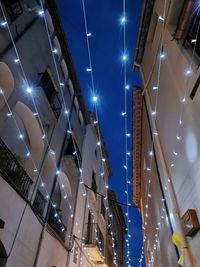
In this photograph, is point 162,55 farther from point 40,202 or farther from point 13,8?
point 40,202

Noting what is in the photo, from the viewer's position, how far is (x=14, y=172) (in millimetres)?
5988

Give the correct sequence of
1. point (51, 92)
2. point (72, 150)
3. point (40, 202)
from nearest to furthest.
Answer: point (40, 202) < point (51, 92) < point (72, 150)

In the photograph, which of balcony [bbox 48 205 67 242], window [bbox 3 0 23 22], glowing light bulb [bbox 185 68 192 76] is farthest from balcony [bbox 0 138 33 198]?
glowing light bulb [bbox 185 68 192 76]

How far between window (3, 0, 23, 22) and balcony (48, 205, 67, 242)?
5921 mm

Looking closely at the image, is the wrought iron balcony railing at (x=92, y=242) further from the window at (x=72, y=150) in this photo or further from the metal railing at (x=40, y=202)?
the metal railing at (x=40, y=202)

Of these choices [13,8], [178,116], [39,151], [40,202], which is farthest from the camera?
[39,151]

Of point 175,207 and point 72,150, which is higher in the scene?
point 72,150

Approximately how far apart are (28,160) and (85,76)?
7.36 meters

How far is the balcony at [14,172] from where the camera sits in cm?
556

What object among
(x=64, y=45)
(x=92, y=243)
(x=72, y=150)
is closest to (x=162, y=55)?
(x=64, y=45)

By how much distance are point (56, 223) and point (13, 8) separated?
22.5ft

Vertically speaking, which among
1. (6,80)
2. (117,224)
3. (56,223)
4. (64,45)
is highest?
(64,45)

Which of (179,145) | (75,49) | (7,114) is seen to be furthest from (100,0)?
(179,145)

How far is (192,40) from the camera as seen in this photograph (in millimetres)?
5000
